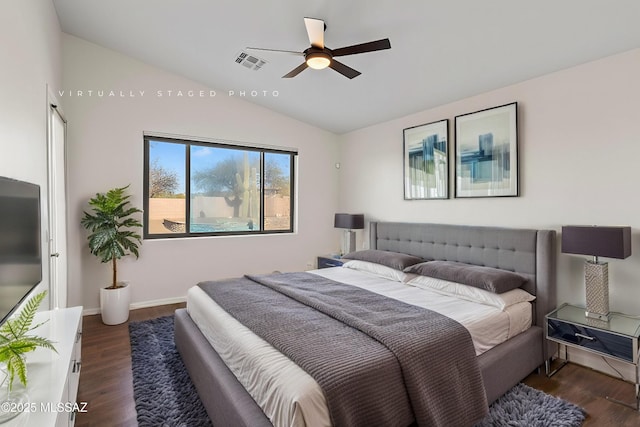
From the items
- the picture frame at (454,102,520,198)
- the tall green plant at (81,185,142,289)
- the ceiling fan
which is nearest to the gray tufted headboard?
the picture frame at (454,102,520,198)

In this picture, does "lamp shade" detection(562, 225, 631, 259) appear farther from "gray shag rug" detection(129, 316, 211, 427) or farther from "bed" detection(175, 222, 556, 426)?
"gray shag rug" detection(129, 316, 211, 427)

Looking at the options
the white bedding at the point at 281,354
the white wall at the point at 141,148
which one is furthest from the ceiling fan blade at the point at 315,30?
the white wall at the point at 141,148

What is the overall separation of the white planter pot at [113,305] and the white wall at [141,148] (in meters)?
0.39

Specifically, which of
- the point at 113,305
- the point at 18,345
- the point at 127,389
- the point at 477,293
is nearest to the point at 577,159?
the point at 477,293

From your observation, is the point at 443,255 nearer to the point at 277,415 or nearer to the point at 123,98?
the point at 277,415

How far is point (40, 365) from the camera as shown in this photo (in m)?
1.47

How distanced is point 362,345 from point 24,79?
2.62 m

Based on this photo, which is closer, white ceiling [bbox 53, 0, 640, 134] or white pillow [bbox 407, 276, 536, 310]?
white ceiling [bbox 53, 0, 640, 134]

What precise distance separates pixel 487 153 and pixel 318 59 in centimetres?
200

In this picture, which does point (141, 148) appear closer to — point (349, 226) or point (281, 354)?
point (349, 226)

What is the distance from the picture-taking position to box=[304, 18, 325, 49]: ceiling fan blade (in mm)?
2205

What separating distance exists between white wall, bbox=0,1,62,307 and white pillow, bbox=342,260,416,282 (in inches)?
115

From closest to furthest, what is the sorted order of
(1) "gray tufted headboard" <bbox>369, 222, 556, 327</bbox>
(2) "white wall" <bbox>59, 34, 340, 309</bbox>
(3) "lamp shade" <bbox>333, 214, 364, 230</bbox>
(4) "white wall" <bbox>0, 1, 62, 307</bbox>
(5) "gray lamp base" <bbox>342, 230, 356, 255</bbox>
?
(4) "white wall" <bbox>0, 1, 62, 307</bbox>, (1) "gray tufted headboard" <bbox>369, 222, 556, 327</bbox>, (2) "white wall" <bbox>59, 34, 340, 309</bbox>, (3) "lamp shade" <bbox>333, 214, 364, 230</bbox>, (5) "gray lamp base" <bbox>342, 230, 356, 255</bbox>

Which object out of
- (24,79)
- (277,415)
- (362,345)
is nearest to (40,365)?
(277,415)
